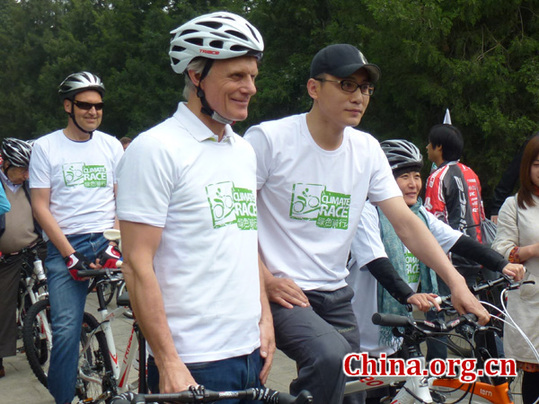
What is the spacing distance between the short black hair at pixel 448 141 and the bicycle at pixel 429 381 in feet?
10.9

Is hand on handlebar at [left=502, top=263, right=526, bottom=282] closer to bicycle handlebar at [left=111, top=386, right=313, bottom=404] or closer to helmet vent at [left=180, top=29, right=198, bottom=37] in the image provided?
bicycle handlebar at [left=111, top=386, right=313, bottom=404]

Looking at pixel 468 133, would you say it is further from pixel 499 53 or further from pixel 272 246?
pixel 272 246

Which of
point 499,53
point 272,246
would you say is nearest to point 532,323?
point 272,246

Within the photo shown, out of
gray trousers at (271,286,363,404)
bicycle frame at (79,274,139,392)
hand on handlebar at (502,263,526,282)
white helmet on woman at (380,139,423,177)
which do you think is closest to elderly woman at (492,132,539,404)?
white helmet on woman at (380,139,423,177)

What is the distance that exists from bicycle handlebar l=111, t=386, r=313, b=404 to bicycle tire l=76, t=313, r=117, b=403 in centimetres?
314

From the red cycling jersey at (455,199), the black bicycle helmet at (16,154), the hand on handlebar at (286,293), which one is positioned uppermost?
the black bicycle helmet at (16,154)

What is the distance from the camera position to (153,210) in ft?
8.28

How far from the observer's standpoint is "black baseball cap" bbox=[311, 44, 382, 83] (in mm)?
3541

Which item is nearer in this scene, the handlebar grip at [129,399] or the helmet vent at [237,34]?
the handlebar grip at [129,399]

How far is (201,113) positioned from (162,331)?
0.77m

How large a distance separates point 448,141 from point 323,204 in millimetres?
4054

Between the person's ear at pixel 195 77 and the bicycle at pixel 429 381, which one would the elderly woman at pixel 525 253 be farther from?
the person's ear at pixel 195 77

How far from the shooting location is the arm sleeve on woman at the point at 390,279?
3.82 meters

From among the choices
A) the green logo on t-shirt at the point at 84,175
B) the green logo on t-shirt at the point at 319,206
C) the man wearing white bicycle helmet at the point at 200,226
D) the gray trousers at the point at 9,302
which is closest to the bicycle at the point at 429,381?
the green logo on t-shirt at the point at 319,206
